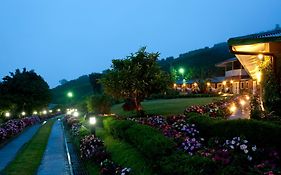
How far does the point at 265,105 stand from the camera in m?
13.5

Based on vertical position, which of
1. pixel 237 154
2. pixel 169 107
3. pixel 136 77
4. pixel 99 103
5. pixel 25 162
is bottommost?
pixel 25 162

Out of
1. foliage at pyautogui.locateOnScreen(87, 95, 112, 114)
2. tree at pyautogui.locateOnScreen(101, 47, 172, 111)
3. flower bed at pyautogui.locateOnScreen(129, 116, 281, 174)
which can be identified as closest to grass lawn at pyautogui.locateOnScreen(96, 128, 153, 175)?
flower bed at pyautogui.locateOnScreen(129, 116, 281, 174)

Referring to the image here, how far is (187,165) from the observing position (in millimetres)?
8109

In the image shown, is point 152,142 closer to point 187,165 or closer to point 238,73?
point 187,165

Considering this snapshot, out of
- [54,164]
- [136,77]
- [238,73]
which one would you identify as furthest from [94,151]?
[238,73]

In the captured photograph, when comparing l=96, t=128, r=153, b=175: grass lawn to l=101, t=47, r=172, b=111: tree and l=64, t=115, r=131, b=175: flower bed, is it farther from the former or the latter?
l=101, t=47, r=172, b=111: tree

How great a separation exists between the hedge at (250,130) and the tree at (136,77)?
66.2ft

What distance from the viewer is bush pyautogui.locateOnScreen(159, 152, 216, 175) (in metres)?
7.80

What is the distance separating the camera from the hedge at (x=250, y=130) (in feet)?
28.0

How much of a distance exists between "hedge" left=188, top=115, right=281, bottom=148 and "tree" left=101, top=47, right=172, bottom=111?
20.2 metres

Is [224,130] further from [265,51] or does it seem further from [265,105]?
[265,51]

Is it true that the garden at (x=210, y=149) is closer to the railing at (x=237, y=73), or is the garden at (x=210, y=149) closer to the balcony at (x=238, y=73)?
the balcony at (x=238, y=73)

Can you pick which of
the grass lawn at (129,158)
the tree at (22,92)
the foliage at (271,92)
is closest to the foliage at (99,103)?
the tree at (22,92)

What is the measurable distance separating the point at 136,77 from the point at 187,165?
23.3 m
